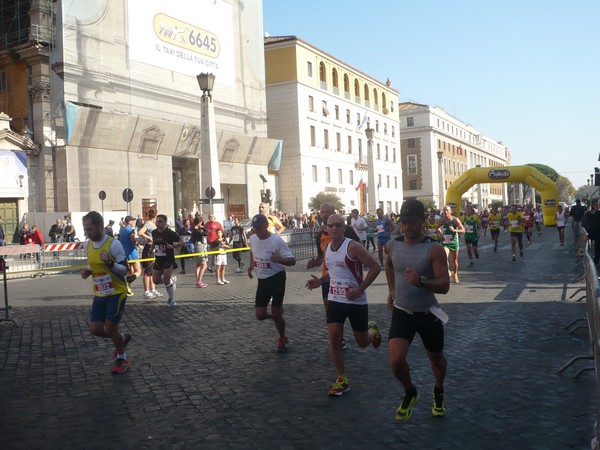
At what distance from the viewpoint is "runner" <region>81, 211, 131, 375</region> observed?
689 cm

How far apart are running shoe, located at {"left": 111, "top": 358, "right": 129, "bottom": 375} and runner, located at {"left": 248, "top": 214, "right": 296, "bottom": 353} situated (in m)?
1.66

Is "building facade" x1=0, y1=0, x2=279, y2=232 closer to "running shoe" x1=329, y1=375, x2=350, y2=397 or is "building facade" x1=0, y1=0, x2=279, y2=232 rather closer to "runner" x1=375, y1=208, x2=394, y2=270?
"runner" x1=375, y1=208, x2=394, y2=270

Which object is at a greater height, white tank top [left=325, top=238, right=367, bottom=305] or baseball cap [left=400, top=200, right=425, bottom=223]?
baseball cap [left=400, top=200, right=425, bottom=223]

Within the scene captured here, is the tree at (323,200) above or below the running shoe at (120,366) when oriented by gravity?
above

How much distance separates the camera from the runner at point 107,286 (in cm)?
689

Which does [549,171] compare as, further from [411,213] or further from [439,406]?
[411,213]

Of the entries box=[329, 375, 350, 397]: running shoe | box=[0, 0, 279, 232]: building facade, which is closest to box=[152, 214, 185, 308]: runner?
box=[329, 375, 350, 397]: running shoe

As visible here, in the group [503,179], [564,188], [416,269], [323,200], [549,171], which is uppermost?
[549,171]

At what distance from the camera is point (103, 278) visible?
6.93 metres

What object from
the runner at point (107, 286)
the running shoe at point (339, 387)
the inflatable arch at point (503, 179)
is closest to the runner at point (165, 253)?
the runner at point (107, 286)

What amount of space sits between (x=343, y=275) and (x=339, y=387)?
3.44 ft

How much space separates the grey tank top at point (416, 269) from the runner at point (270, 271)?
280cm

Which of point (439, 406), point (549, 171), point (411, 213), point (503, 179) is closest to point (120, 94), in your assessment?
point (503, 179)

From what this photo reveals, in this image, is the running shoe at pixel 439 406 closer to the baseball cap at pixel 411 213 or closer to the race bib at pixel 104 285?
the baseball cap at pixel 411 213
